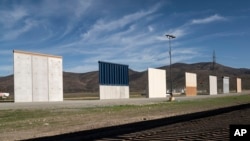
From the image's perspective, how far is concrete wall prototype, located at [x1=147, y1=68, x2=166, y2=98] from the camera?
70363mm

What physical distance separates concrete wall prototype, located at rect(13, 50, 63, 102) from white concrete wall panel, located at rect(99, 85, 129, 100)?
24.0 feet

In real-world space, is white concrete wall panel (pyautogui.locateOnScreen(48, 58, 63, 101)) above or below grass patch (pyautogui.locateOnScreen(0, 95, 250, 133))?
above

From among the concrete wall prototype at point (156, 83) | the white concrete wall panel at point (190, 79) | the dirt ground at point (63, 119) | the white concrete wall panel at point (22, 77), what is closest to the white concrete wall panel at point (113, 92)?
the concrete wall prototype at point (156, 83)

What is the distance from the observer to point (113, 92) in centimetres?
6762

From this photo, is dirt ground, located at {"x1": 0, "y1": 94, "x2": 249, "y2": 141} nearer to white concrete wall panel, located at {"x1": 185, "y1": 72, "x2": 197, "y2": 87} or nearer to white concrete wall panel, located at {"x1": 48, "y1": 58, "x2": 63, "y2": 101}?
white concrete wall panel, located at {"x1": 48, "y1": 58, "x2": 63, "y2": 101}

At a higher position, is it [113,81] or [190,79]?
[190,79]

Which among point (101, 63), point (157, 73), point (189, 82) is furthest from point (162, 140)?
point (189, 82)

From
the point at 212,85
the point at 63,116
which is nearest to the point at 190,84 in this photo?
the point at 212,85

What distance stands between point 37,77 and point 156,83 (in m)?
24.9

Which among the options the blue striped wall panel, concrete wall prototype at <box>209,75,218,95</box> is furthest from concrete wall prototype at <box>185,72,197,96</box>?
the blue striped wall panel

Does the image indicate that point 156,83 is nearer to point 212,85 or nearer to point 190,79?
point 190,79

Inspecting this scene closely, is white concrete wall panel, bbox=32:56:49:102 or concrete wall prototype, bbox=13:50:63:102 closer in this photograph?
concrete wall prototype, bbox=13:50:63:102

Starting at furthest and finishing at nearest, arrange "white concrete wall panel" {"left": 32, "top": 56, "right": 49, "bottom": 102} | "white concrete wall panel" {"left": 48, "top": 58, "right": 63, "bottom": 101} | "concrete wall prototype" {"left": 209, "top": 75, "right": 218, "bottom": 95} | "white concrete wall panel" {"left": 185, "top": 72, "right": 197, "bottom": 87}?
"concrete wall prototype" {"left": 209, "top": 75, "right": 218, "bottom": 95} → "white concrete wall panel" {"left": 185, "top": 72, "right": 197, "bottom": 87} → "white concrete wall panel" {"left": 48, "top": 58, "right": 63, "bottom": 101} → "white concrete wall panel" {"left": 32, "top": 56, "right": 49, "bottom": 102}

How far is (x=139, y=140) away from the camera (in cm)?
1185
